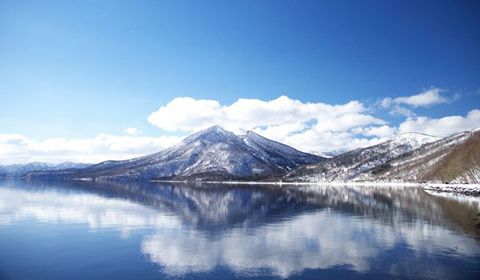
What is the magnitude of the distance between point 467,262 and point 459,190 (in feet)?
406

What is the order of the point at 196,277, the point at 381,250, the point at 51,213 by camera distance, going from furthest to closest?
1. the point at 51,213
2. the point at 381,250
3. the point at 196,277

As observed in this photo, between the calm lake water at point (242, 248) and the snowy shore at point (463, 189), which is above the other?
the snowy shore at point (463, 189)

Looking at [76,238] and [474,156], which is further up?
[474,156]

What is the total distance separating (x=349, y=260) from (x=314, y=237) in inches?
570

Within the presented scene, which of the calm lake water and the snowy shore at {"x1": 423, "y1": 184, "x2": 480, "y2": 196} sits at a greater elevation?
the snowy shore at {"x1": 423, "y1": 184, "x2": 480, "y2": 196}

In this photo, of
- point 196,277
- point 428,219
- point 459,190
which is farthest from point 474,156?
point 196,277

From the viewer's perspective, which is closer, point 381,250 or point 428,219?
point 381,250

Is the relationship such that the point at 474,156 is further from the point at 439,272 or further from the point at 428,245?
the point at 439,272

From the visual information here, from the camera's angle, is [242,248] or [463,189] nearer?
[242,248]

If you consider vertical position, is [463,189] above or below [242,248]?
above

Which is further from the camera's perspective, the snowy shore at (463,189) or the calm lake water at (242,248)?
the snowy shore at (463,189)

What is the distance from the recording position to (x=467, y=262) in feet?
134

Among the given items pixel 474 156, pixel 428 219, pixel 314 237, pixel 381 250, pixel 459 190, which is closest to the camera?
pixel 381 250

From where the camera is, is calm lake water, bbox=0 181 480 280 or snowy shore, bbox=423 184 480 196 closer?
calm lake water, bbox=0 181 480 280
